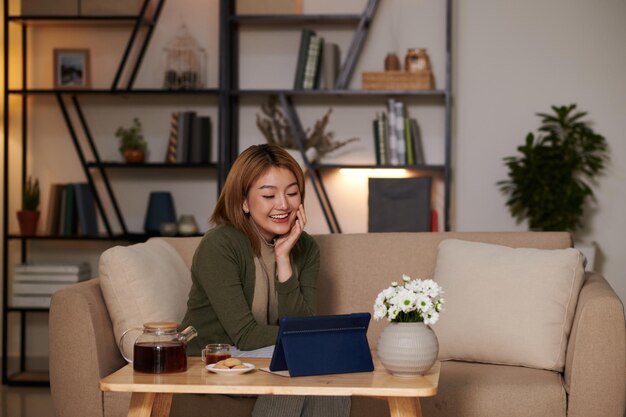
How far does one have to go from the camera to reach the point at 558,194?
500 centimetres

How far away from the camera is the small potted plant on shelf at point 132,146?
17.6 feet

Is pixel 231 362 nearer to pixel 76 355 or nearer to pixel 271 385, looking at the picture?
pixel 271 385

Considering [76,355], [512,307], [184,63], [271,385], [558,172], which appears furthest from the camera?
[184,63]

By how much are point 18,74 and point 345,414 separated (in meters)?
3.80

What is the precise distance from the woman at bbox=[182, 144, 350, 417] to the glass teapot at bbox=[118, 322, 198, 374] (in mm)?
394

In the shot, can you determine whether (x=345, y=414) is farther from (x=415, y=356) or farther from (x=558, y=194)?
(x=558, y=194)

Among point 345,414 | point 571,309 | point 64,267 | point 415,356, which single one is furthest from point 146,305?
point 64,267

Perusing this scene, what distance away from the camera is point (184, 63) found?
17.7 ft

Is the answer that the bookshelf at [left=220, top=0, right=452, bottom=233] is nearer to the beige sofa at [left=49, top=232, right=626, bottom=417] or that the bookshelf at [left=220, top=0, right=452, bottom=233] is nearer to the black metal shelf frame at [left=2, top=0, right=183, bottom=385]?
the black metal shelf frame at [left=2, top=0, right=183, bottom=385]

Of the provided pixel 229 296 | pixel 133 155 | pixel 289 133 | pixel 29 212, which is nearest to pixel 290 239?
pixel 229 296

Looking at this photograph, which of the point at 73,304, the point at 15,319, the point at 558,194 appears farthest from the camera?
the point at 15,319

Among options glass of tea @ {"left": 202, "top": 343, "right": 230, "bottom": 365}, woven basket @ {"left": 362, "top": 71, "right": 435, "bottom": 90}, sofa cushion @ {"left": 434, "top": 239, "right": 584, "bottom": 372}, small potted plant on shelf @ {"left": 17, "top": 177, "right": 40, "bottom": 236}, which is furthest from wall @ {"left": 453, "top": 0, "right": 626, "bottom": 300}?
glass of tea @ {"left": 202, "top": 343, "right": 230, "bottom": 365}

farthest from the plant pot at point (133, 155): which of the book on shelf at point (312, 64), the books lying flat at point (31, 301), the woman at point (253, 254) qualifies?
the woman at point (253, 254)

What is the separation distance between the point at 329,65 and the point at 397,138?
1.81 ft
